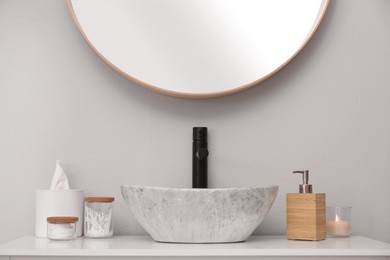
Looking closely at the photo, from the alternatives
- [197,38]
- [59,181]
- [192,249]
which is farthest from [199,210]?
[197,38]

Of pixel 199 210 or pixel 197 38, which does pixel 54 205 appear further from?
pixel 197 38

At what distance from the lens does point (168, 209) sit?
139cm

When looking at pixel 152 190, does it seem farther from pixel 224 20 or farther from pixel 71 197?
pixel 224 20

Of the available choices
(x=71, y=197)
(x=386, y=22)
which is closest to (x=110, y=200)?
(x=71, y=197)

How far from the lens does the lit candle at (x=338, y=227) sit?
1.60 meters

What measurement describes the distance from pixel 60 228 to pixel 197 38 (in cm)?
71

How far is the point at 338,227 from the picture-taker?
5.25 feet

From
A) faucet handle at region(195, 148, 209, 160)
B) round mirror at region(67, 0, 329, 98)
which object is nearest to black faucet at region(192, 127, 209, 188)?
faucet handle at region(195, 148, 209, 160)

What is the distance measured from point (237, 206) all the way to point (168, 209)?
6.6 inches

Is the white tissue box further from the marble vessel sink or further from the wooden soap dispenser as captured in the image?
the wooden soap dispenser

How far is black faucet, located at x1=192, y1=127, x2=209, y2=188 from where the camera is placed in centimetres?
166

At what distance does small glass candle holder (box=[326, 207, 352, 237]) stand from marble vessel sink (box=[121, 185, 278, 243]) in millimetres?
264

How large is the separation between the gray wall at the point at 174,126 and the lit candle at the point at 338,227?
14 centimetres

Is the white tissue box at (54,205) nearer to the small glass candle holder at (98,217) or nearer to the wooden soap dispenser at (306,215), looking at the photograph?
the small glass candle holder at (98,217)
